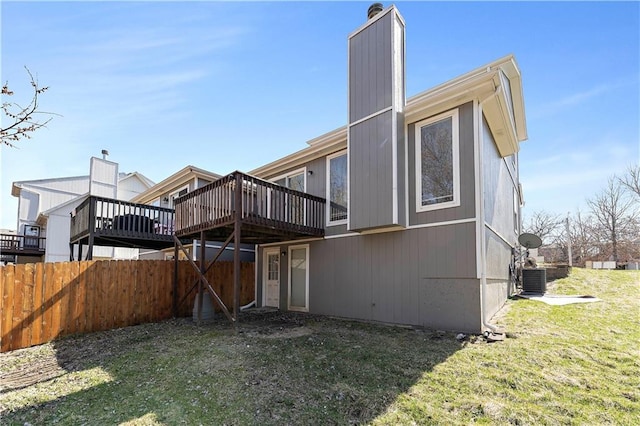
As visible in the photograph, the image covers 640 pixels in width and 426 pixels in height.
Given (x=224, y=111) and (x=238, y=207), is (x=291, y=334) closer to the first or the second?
(x=238, y=207)

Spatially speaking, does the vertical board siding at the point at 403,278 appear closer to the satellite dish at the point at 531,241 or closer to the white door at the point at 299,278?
the white door at the point at 299,278

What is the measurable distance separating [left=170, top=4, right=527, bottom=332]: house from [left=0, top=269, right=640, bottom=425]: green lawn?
3.57 feet

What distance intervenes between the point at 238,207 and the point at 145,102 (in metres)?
3.55

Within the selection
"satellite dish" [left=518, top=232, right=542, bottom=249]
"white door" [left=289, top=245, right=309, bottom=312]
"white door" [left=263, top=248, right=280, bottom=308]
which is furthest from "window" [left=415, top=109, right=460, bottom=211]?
"satellite dish" [left=518, top=232, right=542, bottom=249]

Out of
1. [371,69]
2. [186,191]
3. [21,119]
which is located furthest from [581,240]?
[21,119]

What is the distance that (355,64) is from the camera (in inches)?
329

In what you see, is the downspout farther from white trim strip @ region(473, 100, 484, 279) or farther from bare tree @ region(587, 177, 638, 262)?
bare tree @ region(587, 177, 638, 262)

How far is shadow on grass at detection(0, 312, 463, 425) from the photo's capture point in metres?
3.50

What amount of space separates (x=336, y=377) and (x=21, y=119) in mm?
4158

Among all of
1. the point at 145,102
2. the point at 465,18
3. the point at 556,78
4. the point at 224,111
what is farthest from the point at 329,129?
the point at 556,78

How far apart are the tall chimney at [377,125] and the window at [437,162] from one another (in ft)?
1.28

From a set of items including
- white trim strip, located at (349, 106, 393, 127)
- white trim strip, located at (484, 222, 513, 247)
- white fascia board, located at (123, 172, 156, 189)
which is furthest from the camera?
white fascia board, located at (123, 172, 156, 189)

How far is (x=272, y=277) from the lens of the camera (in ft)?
37.0

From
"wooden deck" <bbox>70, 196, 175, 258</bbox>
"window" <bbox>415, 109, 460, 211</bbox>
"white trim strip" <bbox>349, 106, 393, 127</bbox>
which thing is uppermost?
A: "white trim strip" <bbox>349, 106, 393, 127</bbox>
